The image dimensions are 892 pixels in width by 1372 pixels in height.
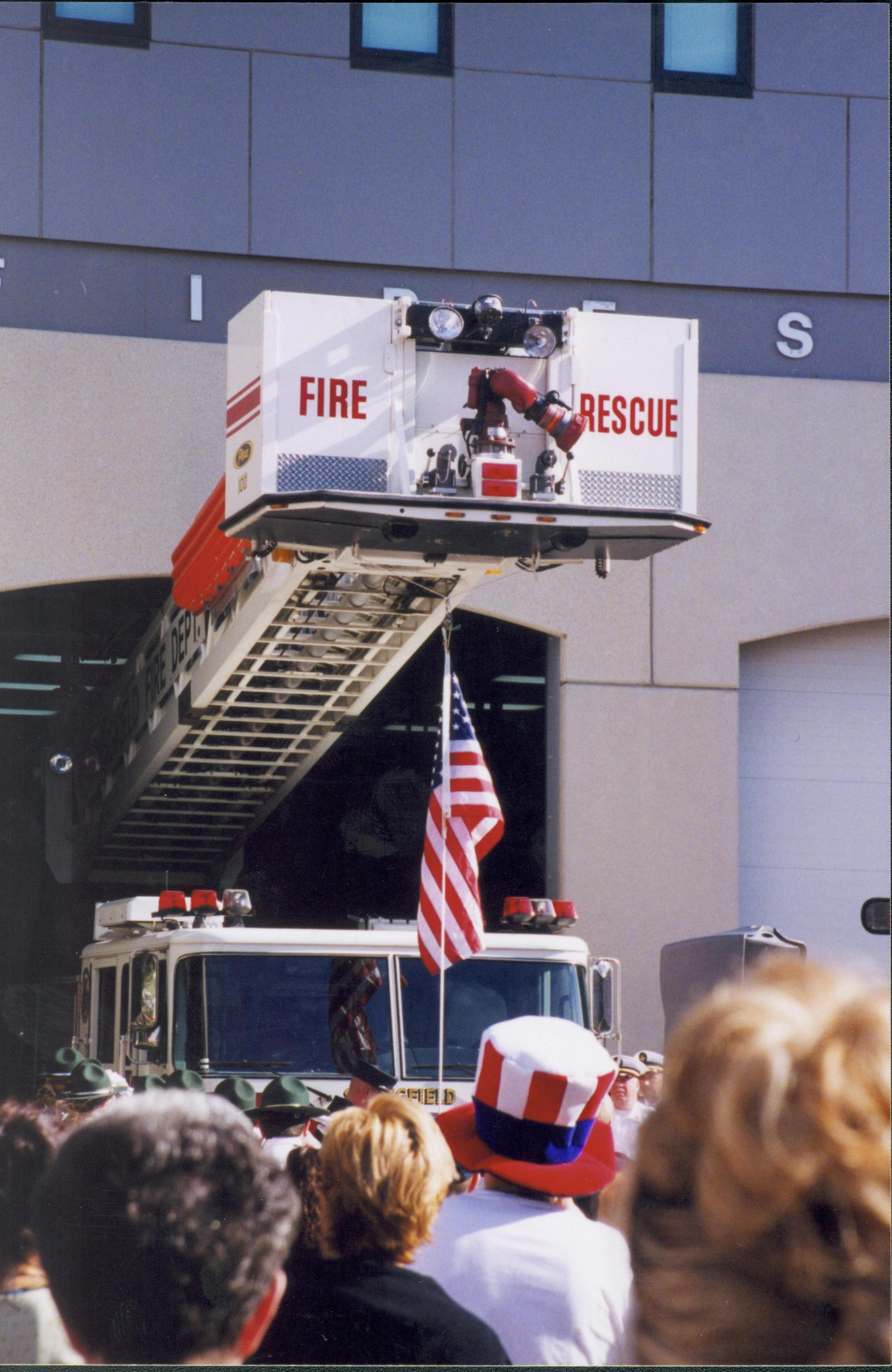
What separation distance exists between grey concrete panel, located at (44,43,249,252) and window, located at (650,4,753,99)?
7.74 ft

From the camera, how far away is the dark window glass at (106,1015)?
8.74 metres

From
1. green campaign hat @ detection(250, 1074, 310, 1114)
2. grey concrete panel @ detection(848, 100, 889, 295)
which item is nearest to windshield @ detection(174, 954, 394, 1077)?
green campaign hat @ detection(250, 1074, 310, 1114)

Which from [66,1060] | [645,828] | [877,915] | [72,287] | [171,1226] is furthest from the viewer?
[645,828]

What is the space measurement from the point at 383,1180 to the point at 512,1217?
9.6 inches

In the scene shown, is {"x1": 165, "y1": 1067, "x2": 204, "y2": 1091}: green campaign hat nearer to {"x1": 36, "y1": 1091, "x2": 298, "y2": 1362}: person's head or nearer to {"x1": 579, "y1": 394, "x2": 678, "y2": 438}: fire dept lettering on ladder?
{"x1": 579, "y1": 394, "x2": 678, "y2": 438}: fire dept lettering on ladder

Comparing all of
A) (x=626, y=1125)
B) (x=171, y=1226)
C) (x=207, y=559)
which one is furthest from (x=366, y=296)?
(x=171, y=1226)

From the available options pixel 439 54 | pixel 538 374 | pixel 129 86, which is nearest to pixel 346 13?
pixel 439 54

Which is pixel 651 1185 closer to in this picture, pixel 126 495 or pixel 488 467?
pixel 488 467

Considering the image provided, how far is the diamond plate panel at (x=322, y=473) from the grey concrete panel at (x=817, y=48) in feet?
14.0

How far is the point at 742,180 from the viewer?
9328 mm

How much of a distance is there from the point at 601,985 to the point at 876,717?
4853 millimetres

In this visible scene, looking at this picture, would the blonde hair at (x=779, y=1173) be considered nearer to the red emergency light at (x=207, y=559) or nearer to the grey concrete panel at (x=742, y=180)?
the red emergency light at (x=207, y=559)

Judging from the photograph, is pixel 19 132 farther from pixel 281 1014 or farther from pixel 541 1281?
pixel 541 1281

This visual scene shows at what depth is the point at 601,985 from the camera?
7.80 m
